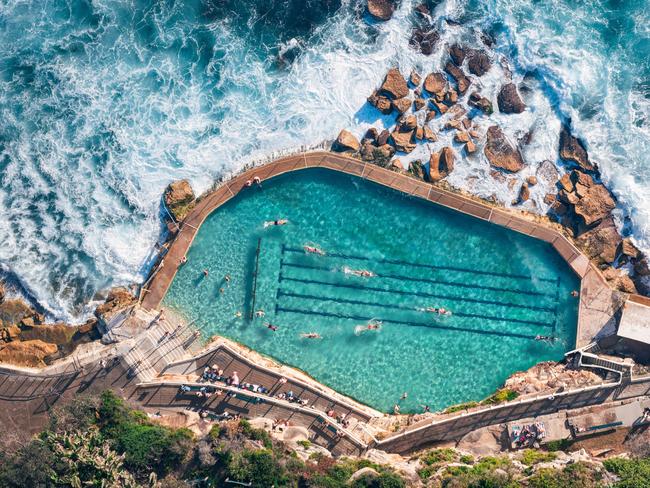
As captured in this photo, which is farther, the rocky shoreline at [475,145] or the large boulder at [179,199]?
the rocky shoreline at [475,145]

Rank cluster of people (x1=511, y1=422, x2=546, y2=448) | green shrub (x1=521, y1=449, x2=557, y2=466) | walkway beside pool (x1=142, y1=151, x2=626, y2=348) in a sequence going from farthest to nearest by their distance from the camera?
walkway beside pool (x1=142, y1=151, x2=626, y2=348) < cluster of people (x1=511, y1=422, x2=546, y2=448) < green shrub (x1=521, y1=449, x2=557, y2=466)

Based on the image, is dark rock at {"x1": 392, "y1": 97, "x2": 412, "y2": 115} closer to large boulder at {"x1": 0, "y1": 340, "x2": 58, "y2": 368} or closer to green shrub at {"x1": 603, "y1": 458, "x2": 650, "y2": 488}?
green shrub at {"x1": 603, "y1": 458, "x2": 650, "y2": 488}

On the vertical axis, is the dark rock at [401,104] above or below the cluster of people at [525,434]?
above

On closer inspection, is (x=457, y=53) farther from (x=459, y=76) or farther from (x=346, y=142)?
(x=346, y=142)

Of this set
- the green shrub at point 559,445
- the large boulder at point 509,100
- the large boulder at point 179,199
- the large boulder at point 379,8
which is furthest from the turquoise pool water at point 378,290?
the large boulder at point 379,8

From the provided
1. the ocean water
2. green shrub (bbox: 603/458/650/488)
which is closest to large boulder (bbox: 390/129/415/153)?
the ocean water

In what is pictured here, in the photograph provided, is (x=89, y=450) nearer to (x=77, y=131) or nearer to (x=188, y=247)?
(x=188, y=247)

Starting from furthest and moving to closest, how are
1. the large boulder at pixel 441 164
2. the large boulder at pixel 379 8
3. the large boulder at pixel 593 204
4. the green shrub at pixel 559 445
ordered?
the large boulder at pixel 379 8, the large boulder at pixel 441 164, the large boulder at pixel 593 204, the green shrub at pixel 559 445

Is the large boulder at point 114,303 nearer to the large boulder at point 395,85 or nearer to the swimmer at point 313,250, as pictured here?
the swimmer at point 313,250
